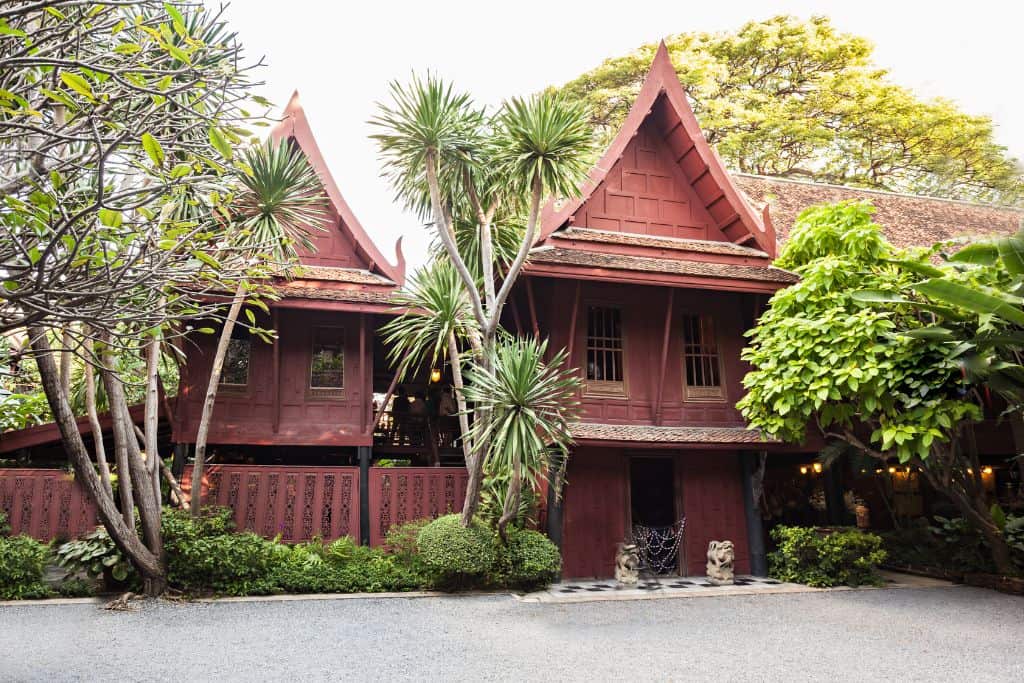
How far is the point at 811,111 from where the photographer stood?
2245 centimetres

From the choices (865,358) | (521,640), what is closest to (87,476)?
(521,640)

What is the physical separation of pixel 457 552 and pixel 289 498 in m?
3.25

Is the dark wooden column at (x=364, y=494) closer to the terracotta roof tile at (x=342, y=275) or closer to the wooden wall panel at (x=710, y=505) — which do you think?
the terracotta roof tile at (x=342, y=275)

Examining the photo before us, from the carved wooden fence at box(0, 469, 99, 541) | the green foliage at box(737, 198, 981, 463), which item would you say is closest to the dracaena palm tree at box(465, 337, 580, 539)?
the green foliage at box(737, 198, 981, 463)

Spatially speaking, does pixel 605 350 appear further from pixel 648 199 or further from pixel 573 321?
pixel 648 199

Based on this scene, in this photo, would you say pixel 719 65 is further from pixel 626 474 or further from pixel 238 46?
pixel 238 46

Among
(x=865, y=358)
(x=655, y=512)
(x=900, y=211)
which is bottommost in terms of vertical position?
(x=655, y=512)

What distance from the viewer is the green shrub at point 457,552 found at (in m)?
9.42

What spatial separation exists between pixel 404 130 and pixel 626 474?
6.59m

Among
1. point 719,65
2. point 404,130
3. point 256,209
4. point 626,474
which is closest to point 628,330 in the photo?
point 626,474

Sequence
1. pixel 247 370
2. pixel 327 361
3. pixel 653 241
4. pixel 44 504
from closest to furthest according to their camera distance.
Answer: pixel 44 504 → pixel 247 370 → pixel 327 361 → pixel 653 241

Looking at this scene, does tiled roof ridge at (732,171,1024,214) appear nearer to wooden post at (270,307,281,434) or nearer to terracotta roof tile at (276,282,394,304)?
terracotta roof tile at (276,282,394,304)

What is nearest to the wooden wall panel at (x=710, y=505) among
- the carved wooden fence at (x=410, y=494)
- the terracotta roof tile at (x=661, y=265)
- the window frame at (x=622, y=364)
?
the window frame at (x=622, y=364)

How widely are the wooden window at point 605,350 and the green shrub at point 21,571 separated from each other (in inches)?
318
